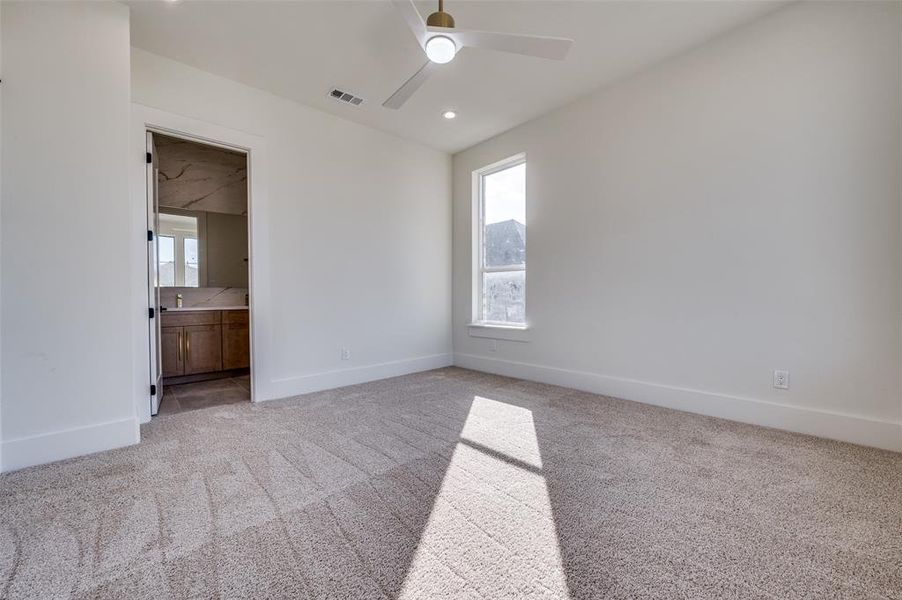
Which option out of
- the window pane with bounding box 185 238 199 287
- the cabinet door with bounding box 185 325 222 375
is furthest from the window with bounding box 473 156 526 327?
the window pane with bounding box 185 238 199 287

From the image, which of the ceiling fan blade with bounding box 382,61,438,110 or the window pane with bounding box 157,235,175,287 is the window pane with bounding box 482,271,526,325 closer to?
the ceiling fan blade with bounding box 382,61,438,110

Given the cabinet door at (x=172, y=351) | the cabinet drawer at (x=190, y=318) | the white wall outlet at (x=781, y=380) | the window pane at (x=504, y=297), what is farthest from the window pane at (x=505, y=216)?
the cabinet door at (x=172, y=351)

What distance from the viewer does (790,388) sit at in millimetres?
2496

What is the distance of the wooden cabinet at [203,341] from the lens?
405 cm

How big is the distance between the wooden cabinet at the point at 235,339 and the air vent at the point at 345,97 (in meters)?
2.67

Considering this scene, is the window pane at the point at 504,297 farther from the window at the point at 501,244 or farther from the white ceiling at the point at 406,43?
the white ceiling at the point at 406,43

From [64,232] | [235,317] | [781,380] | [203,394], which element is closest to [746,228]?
[781,380]

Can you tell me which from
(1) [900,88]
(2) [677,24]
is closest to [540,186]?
(2) [677,24]

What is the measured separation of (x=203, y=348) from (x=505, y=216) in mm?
3775

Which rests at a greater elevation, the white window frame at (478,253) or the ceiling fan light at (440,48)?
the ceiling fan light at (440,48)

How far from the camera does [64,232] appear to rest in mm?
2205

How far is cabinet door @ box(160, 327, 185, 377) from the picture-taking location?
13.2ft

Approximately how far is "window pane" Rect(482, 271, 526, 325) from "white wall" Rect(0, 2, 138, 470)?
339 centimetres

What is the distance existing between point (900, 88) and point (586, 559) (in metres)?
3.04
